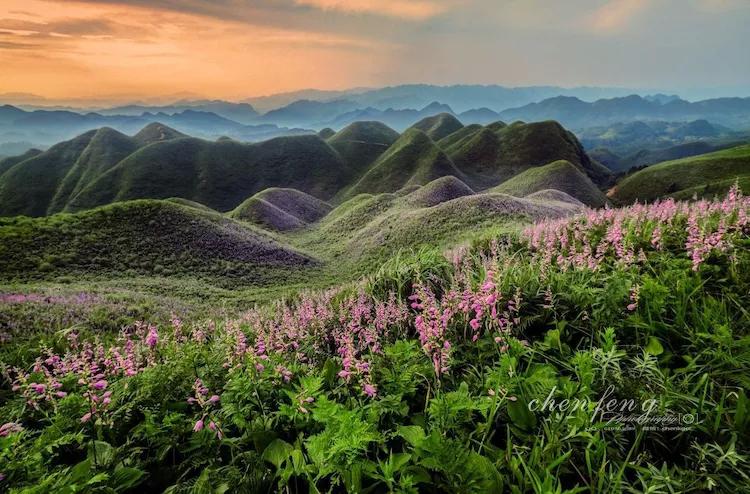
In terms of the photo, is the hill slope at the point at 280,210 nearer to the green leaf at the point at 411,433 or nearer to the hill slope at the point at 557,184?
the hill slope at the point at 557,184

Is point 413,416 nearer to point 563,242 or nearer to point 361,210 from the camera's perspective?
point 563,242

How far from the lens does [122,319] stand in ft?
60.2

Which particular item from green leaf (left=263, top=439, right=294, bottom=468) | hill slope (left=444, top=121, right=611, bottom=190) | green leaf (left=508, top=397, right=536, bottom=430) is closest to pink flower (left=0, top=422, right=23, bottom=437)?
green leaf (left=263, top=439, right=294, bottom=468)

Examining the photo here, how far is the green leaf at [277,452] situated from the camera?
3133mm

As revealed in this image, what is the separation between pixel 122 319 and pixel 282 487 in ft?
63.9

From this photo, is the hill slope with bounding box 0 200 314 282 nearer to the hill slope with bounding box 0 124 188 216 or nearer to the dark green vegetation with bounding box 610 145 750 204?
the dark green vegetation with bounding box 610 145 750 204

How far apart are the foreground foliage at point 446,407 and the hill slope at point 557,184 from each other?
82.8 meters

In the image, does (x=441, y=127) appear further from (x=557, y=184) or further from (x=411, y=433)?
(x=411, y=433)

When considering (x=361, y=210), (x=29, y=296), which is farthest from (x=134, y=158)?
(x=29, y=296)

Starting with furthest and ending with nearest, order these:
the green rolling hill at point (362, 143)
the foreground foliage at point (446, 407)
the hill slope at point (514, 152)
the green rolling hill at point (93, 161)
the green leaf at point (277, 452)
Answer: the green rolling hill at point (362, 143) → the hill slope at point (514, 152) → the green rolling hill at point (93, 161) → the green leaf at point (277, 452) → the foreground foliage at point (446, 407)

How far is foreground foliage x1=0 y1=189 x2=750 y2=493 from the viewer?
284cm

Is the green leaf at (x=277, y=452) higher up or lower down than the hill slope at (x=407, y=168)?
higher up

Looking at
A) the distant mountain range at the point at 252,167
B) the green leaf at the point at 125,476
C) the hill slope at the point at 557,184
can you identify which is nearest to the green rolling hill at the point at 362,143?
the distant mountain range at the point at 252,167

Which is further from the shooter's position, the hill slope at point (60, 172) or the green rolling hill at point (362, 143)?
the green rolling hill at point (362, 143)
